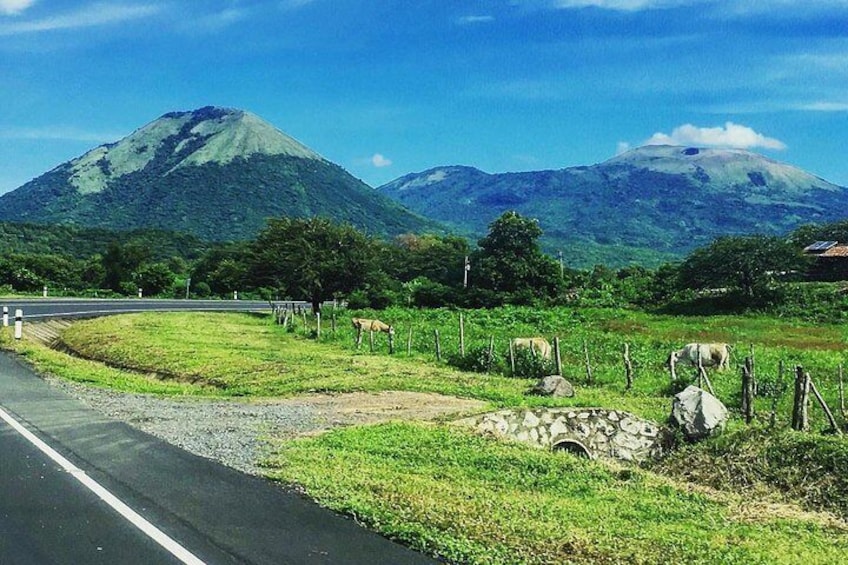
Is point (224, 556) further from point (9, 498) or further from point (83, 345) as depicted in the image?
point (83, 345)

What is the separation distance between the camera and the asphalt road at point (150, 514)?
7047 millimetres

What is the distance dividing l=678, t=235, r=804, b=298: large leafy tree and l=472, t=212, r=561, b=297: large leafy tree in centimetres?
1282

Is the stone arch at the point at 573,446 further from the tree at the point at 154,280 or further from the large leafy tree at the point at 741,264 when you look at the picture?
the tree at the point at 154,280

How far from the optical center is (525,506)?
30.4 feet

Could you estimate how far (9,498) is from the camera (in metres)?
8.68

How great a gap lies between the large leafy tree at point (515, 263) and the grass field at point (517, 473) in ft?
144

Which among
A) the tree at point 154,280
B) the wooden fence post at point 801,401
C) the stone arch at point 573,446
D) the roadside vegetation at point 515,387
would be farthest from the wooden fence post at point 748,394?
the tree at point 154,280

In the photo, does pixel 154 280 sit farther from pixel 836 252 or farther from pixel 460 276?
pixel 836 252

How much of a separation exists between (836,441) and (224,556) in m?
11.0

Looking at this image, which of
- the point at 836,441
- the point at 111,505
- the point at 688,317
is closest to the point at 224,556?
the point at 111,505

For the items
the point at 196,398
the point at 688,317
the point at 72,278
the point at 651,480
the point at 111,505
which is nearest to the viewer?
the point at 111,505

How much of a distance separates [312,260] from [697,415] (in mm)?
43886

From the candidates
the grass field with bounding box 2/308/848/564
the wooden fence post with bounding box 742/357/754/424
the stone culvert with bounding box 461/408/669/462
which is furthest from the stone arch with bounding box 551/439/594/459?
the wooden fence post with bounding box 742/357/754/424

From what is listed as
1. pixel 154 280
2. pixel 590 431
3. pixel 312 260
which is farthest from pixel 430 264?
pixel 590 431
